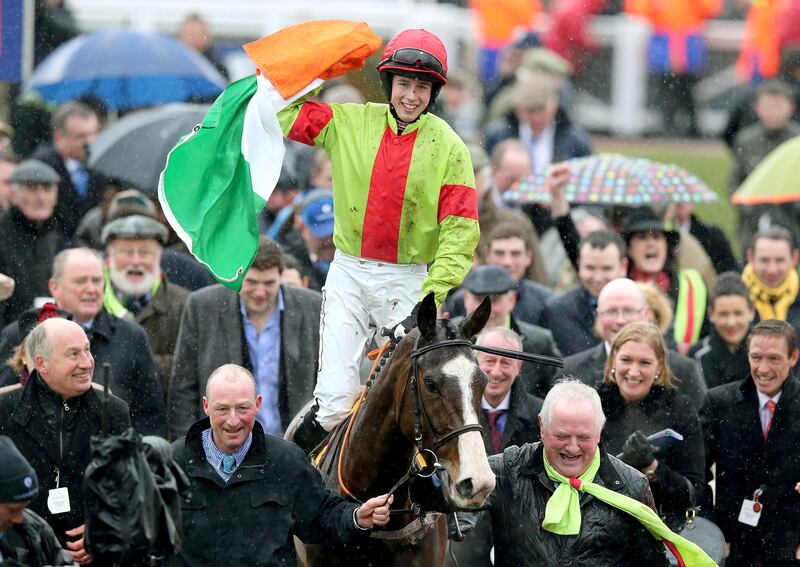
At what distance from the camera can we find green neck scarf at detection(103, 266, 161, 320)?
35.4ft

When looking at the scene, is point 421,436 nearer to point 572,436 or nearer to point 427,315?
point 427,315

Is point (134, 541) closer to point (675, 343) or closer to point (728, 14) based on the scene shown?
point (675, 343)

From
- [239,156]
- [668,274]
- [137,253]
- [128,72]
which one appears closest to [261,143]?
[239,156]

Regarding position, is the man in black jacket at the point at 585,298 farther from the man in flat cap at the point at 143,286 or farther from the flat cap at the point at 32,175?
the flat cap at the point at 32,175

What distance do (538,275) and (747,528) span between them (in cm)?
358

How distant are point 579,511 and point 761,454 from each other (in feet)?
7.94


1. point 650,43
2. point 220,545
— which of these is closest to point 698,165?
point 650,43

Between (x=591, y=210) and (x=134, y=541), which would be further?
(x=591, y=210)

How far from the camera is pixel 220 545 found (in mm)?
7309

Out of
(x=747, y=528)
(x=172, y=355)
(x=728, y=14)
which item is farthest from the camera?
(x=728, y=14)

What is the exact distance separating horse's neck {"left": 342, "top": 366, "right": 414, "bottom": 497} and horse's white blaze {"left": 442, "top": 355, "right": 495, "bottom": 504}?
47cm

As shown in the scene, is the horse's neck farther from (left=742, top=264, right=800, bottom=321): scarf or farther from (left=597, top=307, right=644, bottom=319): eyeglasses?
(left=742, top=264, right=800, bottom=321): scarf

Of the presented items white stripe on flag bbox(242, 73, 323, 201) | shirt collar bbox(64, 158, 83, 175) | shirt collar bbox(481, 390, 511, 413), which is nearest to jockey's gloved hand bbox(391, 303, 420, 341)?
white stripe on flag bbox(242, 73, 323, 201)

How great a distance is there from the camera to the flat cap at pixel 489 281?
10.3 m
